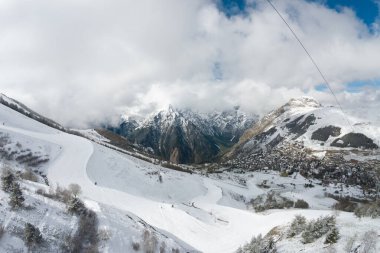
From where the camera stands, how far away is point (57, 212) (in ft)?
112

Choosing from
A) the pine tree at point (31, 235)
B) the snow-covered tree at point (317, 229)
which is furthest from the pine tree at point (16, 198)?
the snow-covered tree at point (317, 229)

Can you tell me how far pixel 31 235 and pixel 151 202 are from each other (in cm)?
4065

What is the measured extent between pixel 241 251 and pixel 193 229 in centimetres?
1776

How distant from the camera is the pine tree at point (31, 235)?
28.2m

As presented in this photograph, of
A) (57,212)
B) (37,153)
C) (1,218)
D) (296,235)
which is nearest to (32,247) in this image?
(1,218)

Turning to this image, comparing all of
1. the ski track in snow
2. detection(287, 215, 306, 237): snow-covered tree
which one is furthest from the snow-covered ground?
detection(287, 215, 306, 237): snow-covered tree

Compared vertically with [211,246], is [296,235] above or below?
above

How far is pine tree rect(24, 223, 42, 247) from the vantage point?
28.2m

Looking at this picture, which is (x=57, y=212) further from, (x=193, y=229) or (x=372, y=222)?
(x=372, y=222)

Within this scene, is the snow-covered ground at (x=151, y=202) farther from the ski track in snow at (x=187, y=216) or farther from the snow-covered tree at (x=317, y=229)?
the snow-covered tree at (x=317, y=229)

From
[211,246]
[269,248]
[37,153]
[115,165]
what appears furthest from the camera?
[115,165]

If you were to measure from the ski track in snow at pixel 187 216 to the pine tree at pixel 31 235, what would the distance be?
21.1 meters

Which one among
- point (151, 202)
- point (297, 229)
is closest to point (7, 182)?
point (297, 229)

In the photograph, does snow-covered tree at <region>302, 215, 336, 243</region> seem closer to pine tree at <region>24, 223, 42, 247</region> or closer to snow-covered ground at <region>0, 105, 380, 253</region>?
snow-covered ground at <region>0, 105, 380, 253</region>
